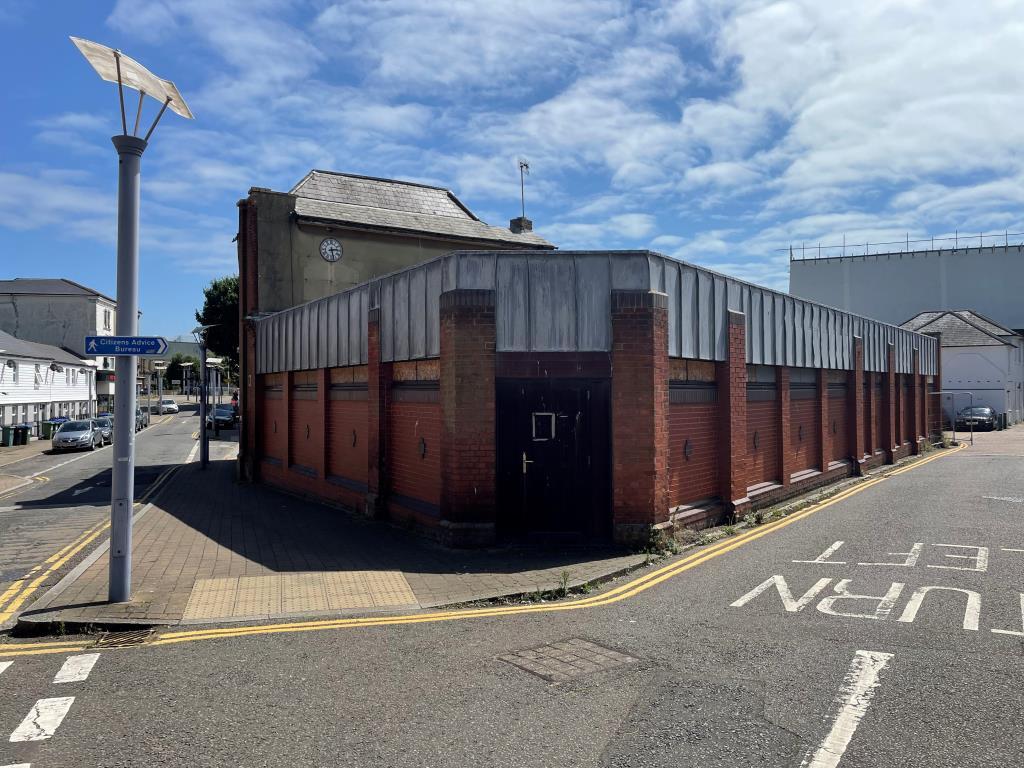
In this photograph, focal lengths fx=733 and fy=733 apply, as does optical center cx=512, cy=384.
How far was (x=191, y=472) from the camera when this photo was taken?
25.3 metres

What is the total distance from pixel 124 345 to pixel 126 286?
2.27ft

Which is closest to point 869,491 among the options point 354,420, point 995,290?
point 354,420

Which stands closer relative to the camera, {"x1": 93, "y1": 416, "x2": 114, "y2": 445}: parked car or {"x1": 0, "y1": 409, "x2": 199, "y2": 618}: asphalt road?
{"x1": 0, "y1": 409, "x2": 199, "y2": 618}: asphalt road

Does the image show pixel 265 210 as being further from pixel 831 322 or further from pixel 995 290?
pixel 995 290

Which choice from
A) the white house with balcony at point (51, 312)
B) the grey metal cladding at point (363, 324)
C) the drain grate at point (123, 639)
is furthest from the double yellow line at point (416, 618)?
the white house with balcony at point (51, 312)

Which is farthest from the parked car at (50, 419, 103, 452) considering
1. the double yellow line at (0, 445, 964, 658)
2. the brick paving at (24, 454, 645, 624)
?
the double yellow line at (0, 445, 964, 658)

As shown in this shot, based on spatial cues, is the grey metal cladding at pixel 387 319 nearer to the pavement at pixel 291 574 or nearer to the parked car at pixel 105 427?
the pavement at pixel 291 574

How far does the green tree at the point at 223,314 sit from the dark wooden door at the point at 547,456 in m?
50.1

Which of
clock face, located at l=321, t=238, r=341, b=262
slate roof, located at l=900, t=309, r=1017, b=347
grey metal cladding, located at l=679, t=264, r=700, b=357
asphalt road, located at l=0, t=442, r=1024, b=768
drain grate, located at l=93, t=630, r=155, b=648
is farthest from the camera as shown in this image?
slate roof, located at l=900, t=309, r=1017, b=347

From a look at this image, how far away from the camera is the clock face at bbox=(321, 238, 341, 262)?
24062 millimetres

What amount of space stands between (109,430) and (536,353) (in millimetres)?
37907

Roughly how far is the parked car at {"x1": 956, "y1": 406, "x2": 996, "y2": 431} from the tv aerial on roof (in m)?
49.3

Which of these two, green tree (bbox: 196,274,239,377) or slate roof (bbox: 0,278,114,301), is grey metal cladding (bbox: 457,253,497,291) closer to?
green tree (bbox: 196,274,239,377)

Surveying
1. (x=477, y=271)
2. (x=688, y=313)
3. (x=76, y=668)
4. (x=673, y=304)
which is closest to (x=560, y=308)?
(x=477, y=271)
